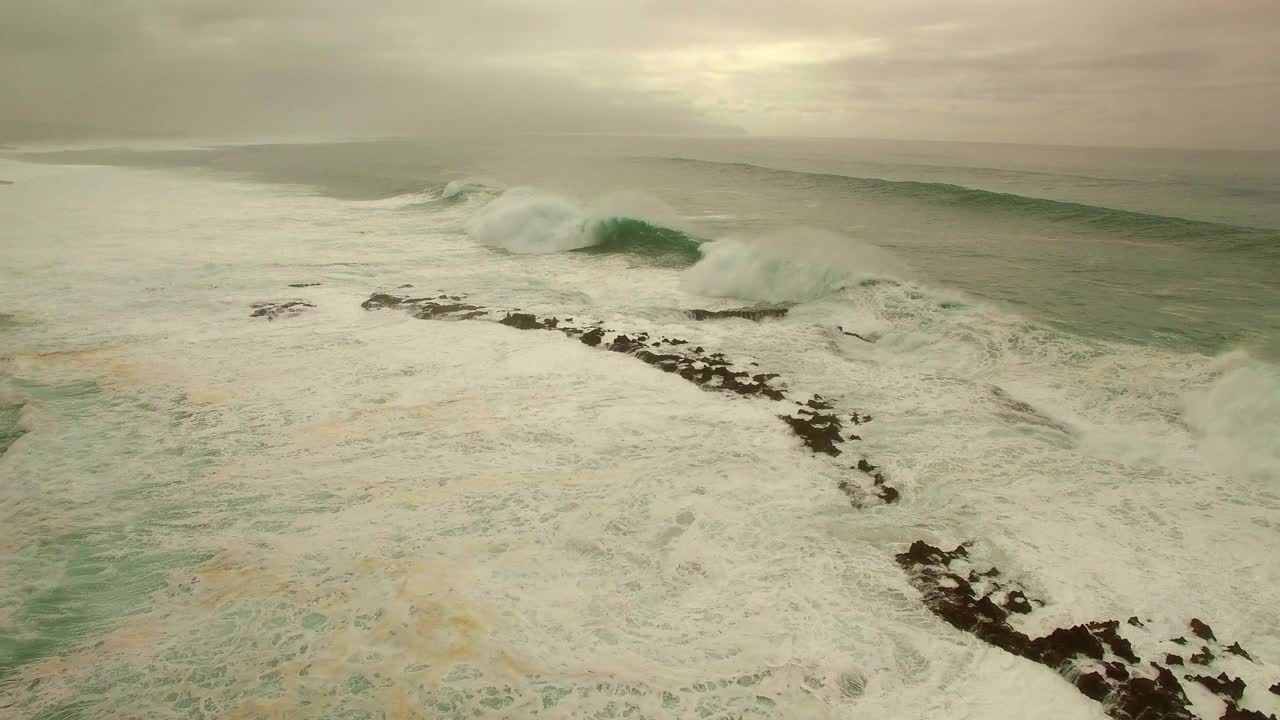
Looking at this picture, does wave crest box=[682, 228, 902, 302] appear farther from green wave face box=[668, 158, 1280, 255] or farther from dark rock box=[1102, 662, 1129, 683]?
green wave face box=[668, 158, 1280, 255]

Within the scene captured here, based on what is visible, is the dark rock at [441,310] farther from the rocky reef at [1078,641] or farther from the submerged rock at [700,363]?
the rocky reef at [1078,641]

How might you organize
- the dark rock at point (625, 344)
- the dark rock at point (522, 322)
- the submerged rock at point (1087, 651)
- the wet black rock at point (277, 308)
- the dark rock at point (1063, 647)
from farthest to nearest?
the wet black rock at point (277, 308), the dark rock at point (522, 322), the dark rock at point (625, 344), the dark rock at point (1063, 647), the submerged rock at point (1087, 651)

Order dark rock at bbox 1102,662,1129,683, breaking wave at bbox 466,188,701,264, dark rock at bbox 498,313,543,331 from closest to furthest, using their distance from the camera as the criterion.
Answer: dark rock at bbox 1102,662,1129,683 → dark rock at bbox 498,313,543,331 → breaking wave at bbox 466,188,701,264

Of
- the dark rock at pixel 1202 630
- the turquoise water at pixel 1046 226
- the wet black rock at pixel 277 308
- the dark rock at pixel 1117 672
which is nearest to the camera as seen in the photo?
the dark rock at pixel 1117 672

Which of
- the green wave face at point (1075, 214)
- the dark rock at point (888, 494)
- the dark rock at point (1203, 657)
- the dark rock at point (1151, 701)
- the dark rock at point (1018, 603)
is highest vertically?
the green wave face at point (1075, 214)

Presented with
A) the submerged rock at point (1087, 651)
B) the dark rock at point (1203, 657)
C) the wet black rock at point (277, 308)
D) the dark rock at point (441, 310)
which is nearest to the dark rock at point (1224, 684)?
the submerged rock at point (1087, 651)

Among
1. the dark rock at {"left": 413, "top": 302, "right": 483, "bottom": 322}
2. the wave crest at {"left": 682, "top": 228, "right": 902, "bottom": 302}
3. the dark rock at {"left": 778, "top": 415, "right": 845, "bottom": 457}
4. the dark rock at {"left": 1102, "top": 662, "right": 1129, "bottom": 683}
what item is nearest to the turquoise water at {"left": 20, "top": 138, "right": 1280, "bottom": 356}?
the wave crest at {"left": 682, "top": 228, "right": 902, "bottom": 302}

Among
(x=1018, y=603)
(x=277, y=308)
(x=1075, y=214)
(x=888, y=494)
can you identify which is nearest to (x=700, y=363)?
(x=888, y=494)

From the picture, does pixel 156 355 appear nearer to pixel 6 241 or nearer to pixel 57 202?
pixel 6 241

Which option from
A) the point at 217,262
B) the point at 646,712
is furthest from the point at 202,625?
the point at 217,262
